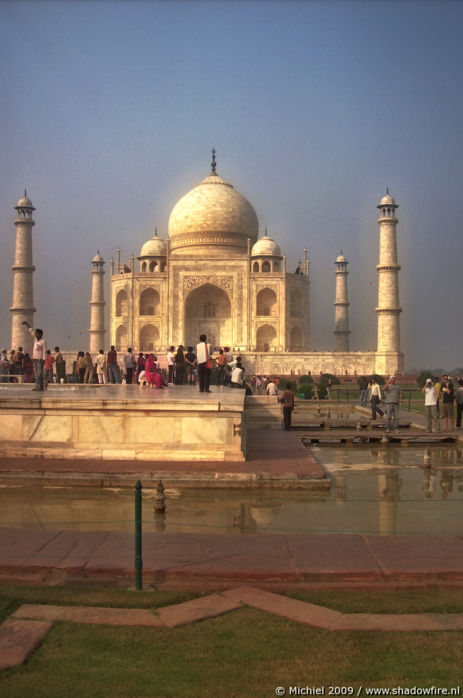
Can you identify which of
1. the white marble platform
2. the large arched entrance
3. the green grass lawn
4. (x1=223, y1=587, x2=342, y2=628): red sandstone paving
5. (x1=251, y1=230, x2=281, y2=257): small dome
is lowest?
the green grass lawn

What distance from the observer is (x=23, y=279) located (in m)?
31.1

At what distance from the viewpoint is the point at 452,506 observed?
527cm

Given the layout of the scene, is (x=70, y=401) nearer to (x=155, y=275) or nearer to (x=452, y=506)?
(x=452, y=506)

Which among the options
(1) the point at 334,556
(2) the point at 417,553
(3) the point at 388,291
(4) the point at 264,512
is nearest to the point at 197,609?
(1) the point at 334,556

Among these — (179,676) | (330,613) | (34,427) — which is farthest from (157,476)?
(179,676)

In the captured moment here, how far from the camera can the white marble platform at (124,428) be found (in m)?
6.59

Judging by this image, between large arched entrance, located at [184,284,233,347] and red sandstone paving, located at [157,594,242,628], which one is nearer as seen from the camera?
red sandstone paving, located at [157,594,242,628]

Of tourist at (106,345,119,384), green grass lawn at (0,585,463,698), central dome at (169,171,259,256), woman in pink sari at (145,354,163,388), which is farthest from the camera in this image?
central dome at (169,171,259,256)

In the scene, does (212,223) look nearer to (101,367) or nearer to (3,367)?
Result: (3,367)

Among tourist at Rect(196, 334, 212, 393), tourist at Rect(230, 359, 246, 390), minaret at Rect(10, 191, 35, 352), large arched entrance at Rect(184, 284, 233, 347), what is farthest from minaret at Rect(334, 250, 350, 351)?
tourist at Rect(196, 334, 212, 393)

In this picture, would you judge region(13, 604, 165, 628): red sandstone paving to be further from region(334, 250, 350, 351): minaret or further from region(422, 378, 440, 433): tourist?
region(334, 250, 350, 351): minaret

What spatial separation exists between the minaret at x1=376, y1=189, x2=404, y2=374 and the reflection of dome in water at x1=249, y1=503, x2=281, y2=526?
25589 mm

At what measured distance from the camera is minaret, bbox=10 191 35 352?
Result: 30672 mm

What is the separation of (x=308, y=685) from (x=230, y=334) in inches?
1249
